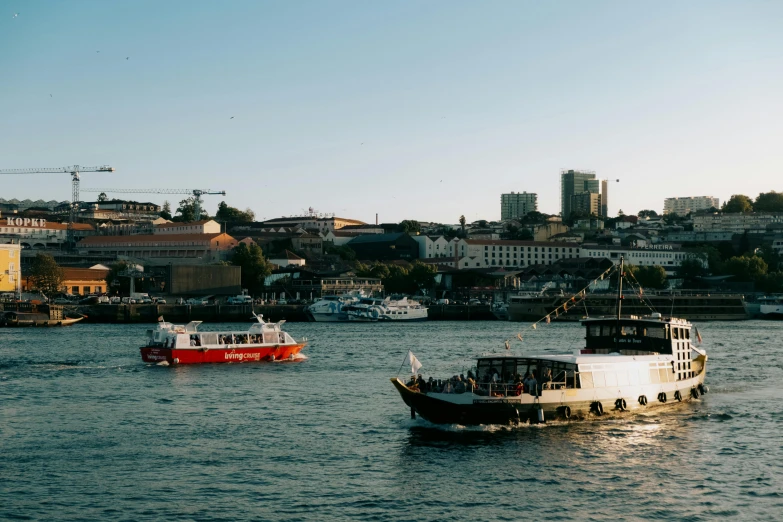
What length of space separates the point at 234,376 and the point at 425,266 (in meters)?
85.1

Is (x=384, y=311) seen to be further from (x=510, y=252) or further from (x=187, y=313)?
(x=510, y=252)

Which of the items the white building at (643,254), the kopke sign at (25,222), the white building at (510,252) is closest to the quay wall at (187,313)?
the white building at (510,252)

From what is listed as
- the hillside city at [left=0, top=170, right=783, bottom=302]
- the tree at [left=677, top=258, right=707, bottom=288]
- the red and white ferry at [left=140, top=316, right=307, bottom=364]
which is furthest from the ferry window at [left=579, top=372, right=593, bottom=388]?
the tree at [left=677, top=258, right=707, bottom=288]

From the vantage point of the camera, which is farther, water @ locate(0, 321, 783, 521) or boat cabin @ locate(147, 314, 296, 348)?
boat cabin @ locate(147, 314, 296, 348)

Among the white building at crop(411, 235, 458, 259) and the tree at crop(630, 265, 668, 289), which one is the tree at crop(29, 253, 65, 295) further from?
the tree at crop(630, 265, 668, 289)

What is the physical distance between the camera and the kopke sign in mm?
156125

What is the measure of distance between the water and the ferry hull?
5470 mm

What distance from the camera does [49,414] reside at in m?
32.8

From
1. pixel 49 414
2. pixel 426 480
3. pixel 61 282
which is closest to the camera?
pixel 426 480

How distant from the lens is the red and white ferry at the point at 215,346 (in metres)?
49.8

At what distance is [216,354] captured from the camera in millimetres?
50938

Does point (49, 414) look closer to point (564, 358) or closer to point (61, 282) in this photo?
point (564, 358)

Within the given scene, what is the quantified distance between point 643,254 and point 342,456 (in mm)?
137440

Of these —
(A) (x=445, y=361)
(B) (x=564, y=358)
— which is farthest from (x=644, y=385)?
(A) (x=445, y=361)
